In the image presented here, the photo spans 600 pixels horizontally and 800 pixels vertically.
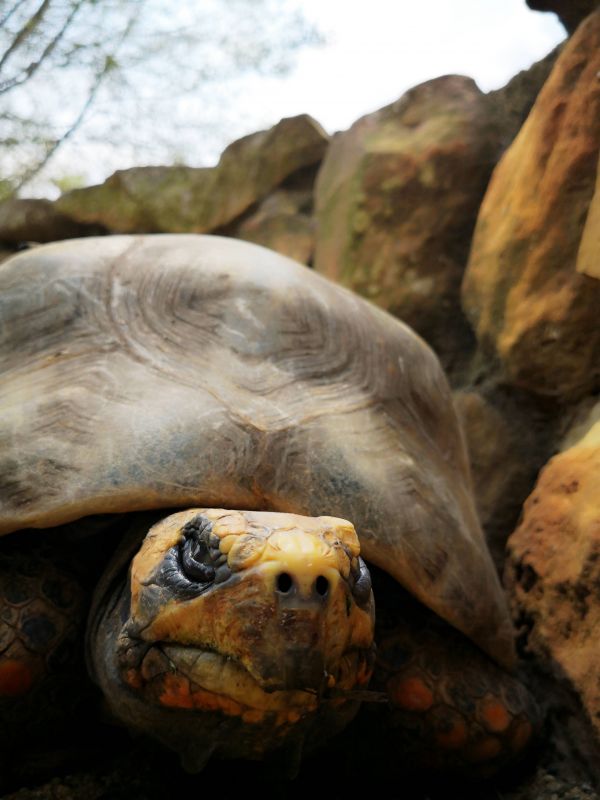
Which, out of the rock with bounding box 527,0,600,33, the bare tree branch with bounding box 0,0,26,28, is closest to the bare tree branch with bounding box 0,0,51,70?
the bare tree branch with bounding box 0,0,26,28

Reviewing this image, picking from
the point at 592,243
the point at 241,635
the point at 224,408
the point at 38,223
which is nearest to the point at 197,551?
the point at 241,635

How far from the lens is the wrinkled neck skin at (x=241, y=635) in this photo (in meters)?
1.41

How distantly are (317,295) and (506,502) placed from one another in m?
1.15

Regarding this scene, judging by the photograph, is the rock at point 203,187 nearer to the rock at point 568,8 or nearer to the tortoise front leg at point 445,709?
the rock at point 568,8

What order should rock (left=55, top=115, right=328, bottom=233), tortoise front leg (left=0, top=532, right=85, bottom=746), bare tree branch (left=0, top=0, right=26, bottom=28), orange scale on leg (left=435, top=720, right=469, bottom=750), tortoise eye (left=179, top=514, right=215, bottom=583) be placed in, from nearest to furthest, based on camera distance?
tortoise eye (left=179, top=514, right=215, bottom=583) < tortoise front leg (left=0, top=532, right=85, bottom=746) < orange scale on leg (left=435, top=720, right=469, bottom=750) < bare tree branch (left=0, top=0, right=26, bottom=28) < rock (left=55, top=115, right=328, bottom=233)

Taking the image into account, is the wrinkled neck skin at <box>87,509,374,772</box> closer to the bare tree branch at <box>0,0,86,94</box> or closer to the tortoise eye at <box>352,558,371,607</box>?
the tortoise eye at <box>352,558,371,607</box>

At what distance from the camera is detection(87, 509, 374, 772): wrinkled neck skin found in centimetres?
141

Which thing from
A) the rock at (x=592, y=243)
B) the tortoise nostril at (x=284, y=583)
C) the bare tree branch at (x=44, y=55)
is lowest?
the tortoise nostril at (x=284, y=583)

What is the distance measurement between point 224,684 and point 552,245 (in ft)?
6.31

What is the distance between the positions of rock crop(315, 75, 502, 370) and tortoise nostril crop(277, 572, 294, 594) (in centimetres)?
238

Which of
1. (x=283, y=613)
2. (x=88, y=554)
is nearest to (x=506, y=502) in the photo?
(x=88, y=554)

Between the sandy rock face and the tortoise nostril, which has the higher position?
the tortoise nostril

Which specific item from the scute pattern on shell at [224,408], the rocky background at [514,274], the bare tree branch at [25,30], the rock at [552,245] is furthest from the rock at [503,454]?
the bare tree branch at [25,30]

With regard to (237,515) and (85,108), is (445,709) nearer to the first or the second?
(237,515)
